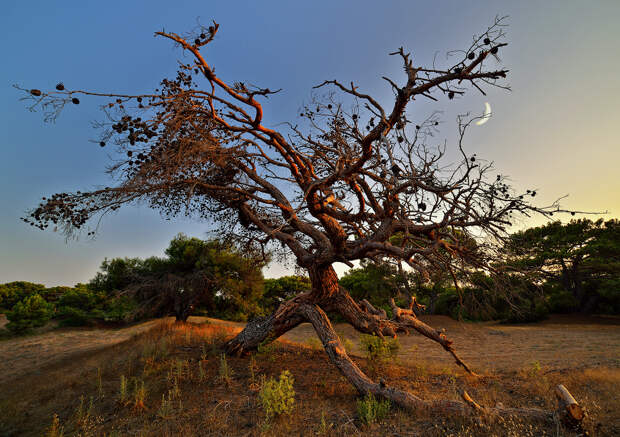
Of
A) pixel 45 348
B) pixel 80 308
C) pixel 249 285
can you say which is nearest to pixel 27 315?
pixel 80 308

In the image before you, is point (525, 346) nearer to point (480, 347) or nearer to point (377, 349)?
point (480, 347)

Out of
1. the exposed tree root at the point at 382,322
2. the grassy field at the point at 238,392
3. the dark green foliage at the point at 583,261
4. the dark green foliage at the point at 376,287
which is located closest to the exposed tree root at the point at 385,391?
the grassy field at the point at 238,392

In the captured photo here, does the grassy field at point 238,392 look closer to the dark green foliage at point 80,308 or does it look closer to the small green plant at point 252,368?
the small green plant at point 252,368

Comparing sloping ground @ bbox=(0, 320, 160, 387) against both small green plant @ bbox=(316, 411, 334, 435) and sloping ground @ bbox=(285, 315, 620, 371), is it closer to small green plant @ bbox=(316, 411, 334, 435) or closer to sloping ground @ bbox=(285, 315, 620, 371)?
small green plant @ bbox=(316, 411, 334, 435)

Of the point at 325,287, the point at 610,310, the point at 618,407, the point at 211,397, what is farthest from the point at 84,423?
the point at 610,310

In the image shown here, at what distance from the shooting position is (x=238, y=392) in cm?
570

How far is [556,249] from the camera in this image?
22.0 m

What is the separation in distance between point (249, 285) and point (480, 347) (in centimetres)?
1217

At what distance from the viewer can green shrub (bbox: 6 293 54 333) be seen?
1655 centimetres

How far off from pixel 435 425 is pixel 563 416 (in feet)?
5.32

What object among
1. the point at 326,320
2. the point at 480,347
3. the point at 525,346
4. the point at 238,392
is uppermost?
the point at 326,320

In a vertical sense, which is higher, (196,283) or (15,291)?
(15,291)

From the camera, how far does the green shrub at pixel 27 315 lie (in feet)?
54.3

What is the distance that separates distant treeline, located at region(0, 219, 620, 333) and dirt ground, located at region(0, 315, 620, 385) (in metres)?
1.50
